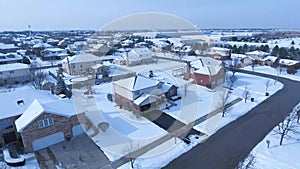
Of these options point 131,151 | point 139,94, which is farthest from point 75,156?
point 139,94

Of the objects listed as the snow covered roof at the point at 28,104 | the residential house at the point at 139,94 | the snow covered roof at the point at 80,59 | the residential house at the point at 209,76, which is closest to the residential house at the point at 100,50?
the snow covered roof at the point at 80,59

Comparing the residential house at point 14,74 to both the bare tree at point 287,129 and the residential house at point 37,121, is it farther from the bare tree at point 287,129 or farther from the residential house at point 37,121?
the bare tree at point 287,129

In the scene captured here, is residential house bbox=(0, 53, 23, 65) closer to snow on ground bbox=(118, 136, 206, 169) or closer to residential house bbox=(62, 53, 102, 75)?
residential house bbox=(62, 53, 102, 75)

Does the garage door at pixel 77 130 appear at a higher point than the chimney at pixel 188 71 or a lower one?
lower

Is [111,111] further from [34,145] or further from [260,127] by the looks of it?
[260,127]

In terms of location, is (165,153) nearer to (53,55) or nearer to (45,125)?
(45,125)

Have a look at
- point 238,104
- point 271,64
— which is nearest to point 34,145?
point 238,104
